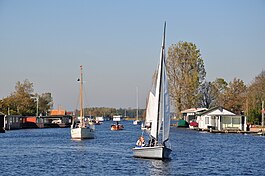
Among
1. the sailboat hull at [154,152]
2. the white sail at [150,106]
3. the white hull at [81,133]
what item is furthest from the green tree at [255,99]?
the sailboat hull at [154,152]

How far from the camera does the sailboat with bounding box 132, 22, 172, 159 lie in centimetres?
4447

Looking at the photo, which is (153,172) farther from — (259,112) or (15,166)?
(259,112)

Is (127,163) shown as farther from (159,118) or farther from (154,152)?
(159,118)

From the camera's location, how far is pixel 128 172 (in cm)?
3925

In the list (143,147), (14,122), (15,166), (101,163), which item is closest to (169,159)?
(143,147)

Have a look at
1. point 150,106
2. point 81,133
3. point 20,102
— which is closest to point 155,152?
point 150,106

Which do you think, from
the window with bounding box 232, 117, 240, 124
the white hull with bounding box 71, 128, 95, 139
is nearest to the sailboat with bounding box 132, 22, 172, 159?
the white hull with bounding box 71, 128, 95, 139

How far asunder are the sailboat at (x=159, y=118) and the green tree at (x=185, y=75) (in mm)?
79880

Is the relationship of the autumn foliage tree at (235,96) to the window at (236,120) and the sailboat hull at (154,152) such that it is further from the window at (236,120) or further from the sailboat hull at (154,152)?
the sailboat hull at (154,152)

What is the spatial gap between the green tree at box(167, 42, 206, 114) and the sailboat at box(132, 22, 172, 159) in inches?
3145

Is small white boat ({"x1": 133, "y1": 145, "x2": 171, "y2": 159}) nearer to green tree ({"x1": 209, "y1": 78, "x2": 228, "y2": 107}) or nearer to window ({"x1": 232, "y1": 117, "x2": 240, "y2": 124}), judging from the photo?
window ({"x1": 232, "y1": 117, "x2": 240, "y2": 124})

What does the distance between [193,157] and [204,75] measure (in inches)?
3192

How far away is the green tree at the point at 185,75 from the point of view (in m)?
127

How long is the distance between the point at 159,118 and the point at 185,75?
3269 inches
